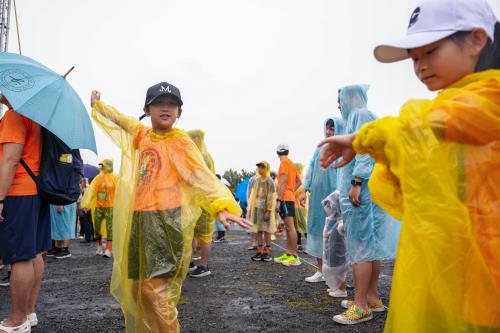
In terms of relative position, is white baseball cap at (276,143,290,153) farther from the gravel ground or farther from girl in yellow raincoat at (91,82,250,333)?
girl in yellow raincoat at (91,82,250,333)

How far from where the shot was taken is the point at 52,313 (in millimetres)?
3912

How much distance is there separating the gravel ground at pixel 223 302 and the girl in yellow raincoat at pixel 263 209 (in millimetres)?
857

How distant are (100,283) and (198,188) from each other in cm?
351

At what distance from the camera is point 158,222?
8.54 feet

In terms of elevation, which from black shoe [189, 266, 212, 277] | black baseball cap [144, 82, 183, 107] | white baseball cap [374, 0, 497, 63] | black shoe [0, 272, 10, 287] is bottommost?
black shoe [189, 266, 212, 277]

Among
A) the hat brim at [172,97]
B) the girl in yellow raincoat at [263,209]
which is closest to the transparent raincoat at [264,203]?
the girl in yellow raincoat at [263,209]

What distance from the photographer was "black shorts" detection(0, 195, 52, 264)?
115 inches

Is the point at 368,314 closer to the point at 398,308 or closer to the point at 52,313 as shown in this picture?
the point at 398,308

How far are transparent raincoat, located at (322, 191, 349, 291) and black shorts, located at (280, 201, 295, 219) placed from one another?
8.70 ft

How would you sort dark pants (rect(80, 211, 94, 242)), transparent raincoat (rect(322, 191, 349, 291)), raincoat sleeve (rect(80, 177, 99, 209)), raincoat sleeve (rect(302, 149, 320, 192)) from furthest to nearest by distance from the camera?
dark pants (rect(80, 211, 94, 242)) < raincoat sleeve (rect(80, 177, 99, 209)) < raincoat sleeve (rect(302, 149, 320, 192)) < transparent raincoat (rect(322, 191, 349, 291))

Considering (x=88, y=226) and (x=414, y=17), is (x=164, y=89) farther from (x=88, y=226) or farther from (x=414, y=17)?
(x=88, y=226)

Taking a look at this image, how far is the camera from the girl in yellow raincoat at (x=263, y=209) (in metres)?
7.55

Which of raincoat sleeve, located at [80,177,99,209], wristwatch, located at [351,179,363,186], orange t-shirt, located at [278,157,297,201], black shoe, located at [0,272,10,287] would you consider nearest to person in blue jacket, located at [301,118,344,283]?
wristwatch, located at [351,179,363,186]

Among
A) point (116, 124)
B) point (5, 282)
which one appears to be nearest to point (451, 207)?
point (116, 124)
